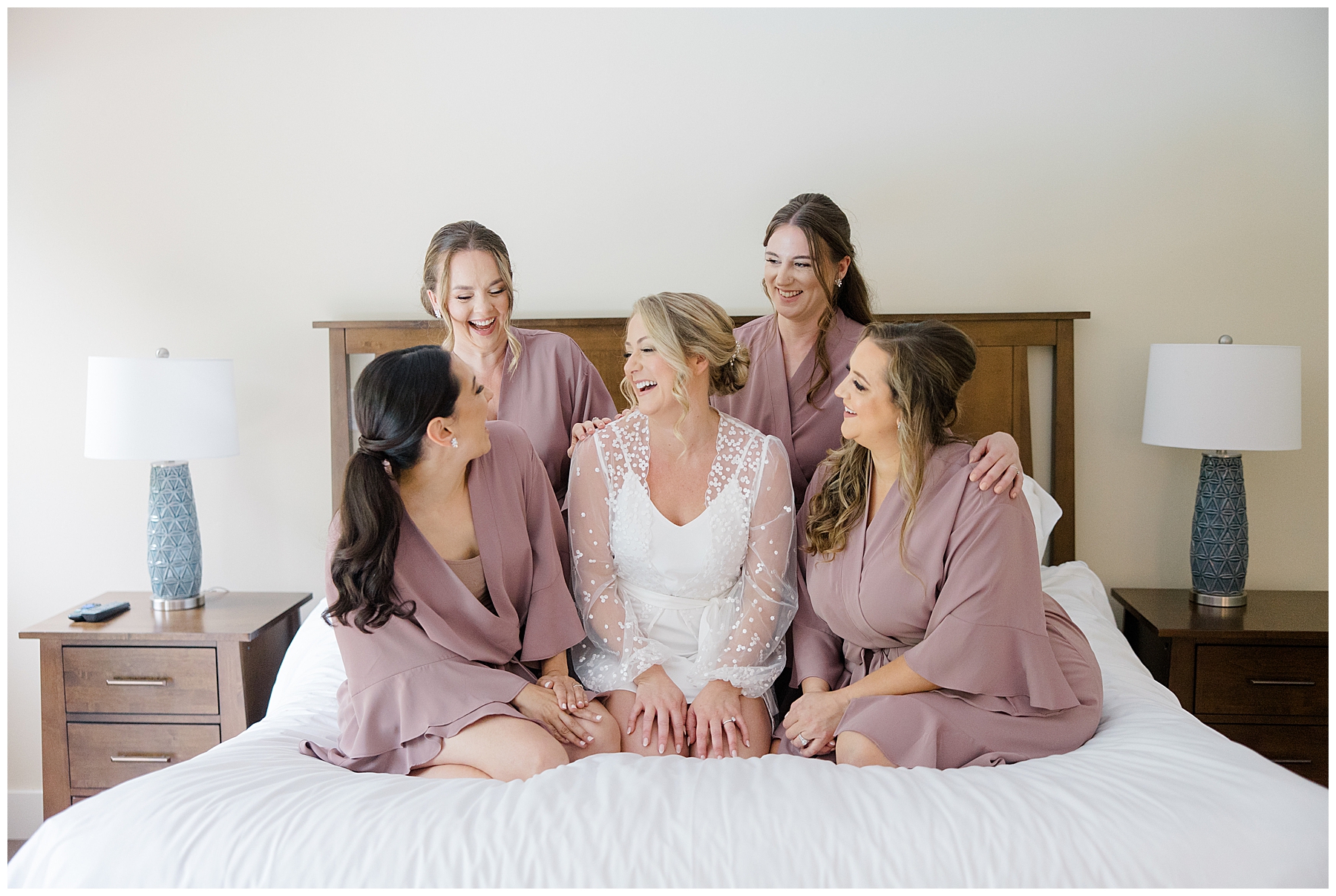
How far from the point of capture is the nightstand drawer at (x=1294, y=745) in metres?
2.34

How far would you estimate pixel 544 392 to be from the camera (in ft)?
7.54

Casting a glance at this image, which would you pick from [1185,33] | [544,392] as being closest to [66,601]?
[544,392]

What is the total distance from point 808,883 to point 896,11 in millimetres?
2486

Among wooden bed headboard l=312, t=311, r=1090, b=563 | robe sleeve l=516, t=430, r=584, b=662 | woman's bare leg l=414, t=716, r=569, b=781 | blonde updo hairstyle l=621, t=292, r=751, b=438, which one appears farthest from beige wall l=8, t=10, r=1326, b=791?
woman's bare leg l=414, t=716, r=569, b=781

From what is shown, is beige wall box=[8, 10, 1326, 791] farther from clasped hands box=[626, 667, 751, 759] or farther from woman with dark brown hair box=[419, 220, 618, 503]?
clasped hands box=[626, 667, 751, 759]

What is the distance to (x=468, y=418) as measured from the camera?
1.67 m

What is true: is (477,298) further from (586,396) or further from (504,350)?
(586,396)

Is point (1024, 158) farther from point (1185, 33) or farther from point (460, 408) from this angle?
point (460, 408)

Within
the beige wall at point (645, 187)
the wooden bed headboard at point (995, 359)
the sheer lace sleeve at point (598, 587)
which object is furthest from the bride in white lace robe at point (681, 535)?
the beige wall at point (645, 187)

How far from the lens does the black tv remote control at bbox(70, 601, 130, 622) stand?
2434mm

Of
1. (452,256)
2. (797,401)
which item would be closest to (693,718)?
(797,401)

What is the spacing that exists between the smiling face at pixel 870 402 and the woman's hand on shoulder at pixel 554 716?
29.3 inches

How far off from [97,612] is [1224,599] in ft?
10.4

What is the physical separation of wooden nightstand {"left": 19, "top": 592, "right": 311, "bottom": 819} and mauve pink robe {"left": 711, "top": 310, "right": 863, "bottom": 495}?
148 cm
